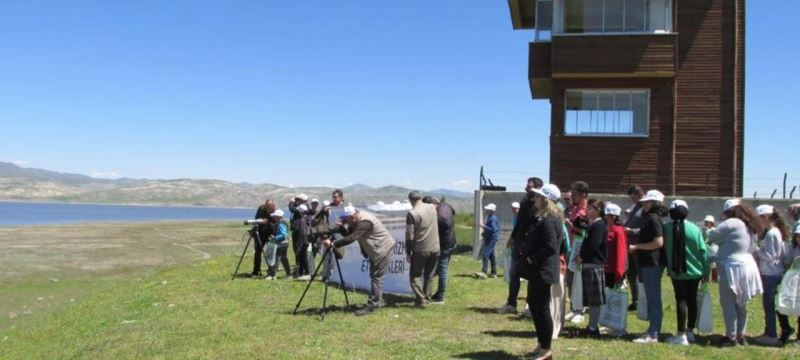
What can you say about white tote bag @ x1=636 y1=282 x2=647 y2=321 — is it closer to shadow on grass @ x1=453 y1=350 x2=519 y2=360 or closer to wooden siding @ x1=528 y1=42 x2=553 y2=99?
shadow on grass @ x1=453 y1=350 x2=519 y2=360

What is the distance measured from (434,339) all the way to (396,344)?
0.59 metres

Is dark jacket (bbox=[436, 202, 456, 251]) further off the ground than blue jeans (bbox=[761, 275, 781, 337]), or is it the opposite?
dark jacket (bbox=[436, 202, 456, 251])

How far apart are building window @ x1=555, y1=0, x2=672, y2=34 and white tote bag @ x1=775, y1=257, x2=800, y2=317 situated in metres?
16.1

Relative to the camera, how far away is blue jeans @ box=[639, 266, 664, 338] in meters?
9.75

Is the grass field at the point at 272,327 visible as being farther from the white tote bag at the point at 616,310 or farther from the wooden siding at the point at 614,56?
the wooden siding at the point at 614,56

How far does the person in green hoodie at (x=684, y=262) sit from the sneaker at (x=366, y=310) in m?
4.69

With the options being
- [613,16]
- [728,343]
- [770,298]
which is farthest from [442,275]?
[613,16]

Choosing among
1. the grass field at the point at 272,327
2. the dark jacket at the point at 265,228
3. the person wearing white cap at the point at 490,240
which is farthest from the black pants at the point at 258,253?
the person wearing white cap at the point at 490,240

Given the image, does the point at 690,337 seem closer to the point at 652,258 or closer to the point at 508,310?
the point at 652,258

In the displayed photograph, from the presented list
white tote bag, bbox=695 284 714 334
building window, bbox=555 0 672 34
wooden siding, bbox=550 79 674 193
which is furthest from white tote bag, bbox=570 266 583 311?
building window, bbox=555 0 672 34

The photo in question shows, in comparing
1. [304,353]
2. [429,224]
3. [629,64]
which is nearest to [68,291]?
[429,224]

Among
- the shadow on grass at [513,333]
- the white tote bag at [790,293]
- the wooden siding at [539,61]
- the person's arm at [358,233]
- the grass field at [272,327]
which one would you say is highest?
the wooden siding at [539,61]

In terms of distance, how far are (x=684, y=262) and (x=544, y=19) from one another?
17547 millimetres

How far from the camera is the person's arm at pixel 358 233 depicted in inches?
474
